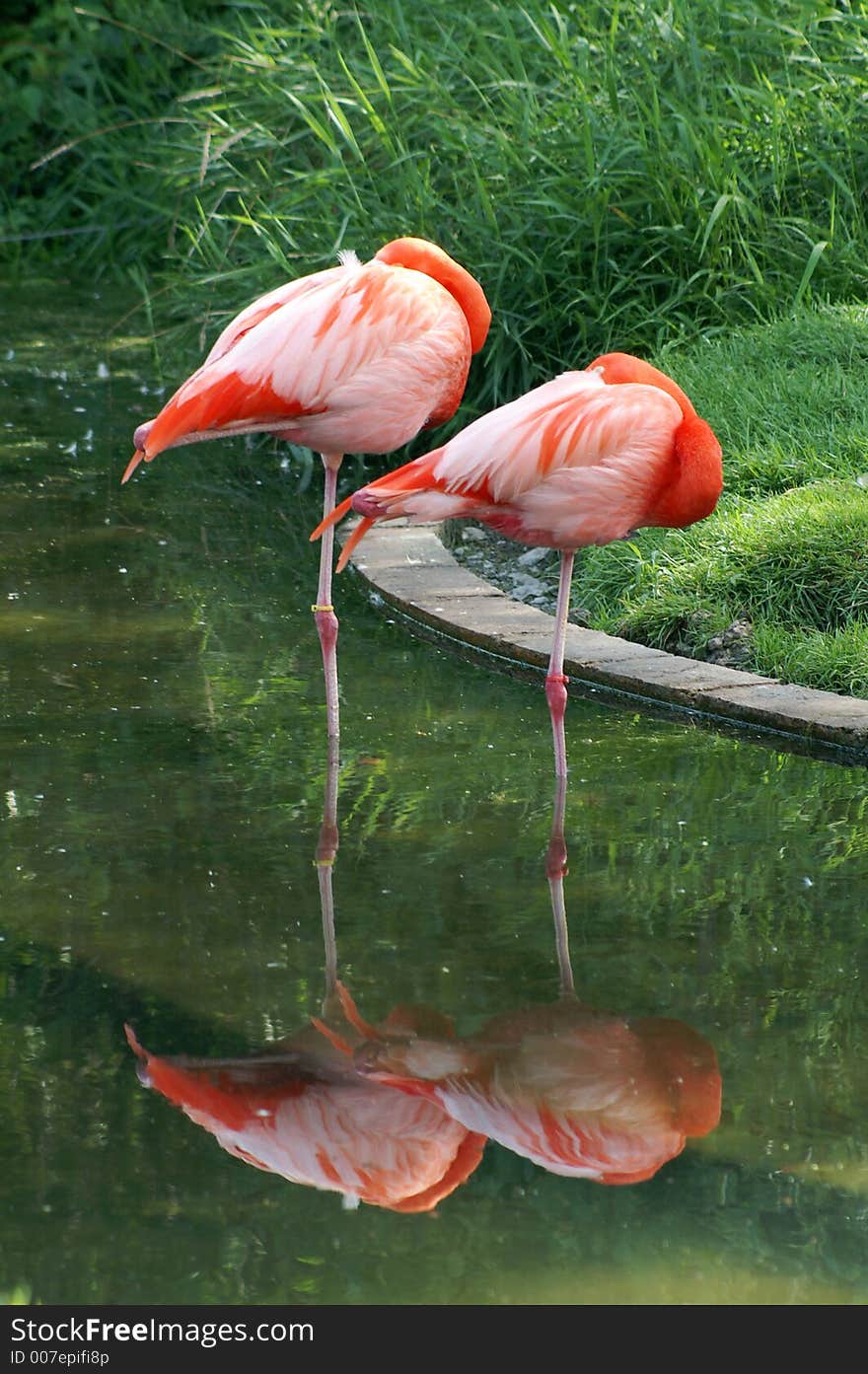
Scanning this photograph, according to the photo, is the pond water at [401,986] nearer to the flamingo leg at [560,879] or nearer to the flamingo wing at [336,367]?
the flamingo leg at [560,879]

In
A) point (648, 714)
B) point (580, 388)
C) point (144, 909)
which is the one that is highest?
point (580, 388)

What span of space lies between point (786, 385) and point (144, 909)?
3.53 meters

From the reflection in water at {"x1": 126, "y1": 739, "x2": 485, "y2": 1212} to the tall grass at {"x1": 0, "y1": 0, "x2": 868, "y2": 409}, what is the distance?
4.11 metres

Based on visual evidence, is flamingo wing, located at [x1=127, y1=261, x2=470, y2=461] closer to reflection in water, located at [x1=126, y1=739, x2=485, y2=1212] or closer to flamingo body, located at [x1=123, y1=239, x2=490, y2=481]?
flamingo body, located at [x1=123, y1=239, x2=490, y2=481]

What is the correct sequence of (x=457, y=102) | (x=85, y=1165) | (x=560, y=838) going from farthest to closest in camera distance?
(x=457, y=102) < (x=560, y=838) < (x=85, y=1165)

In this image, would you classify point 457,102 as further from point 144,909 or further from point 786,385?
point 144,909

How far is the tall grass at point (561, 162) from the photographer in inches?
278

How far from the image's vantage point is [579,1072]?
3092 millimetres

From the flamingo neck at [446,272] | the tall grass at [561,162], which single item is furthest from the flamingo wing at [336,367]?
the tall grass at [561,162]

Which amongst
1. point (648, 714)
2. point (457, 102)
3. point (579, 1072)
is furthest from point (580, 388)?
point (457, 102)

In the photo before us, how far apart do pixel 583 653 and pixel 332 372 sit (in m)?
1.11

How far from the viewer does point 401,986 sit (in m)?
3.38

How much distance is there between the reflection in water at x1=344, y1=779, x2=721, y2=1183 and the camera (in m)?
2.88

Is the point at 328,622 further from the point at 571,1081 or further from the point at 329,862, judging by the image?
the point at 571,1081
